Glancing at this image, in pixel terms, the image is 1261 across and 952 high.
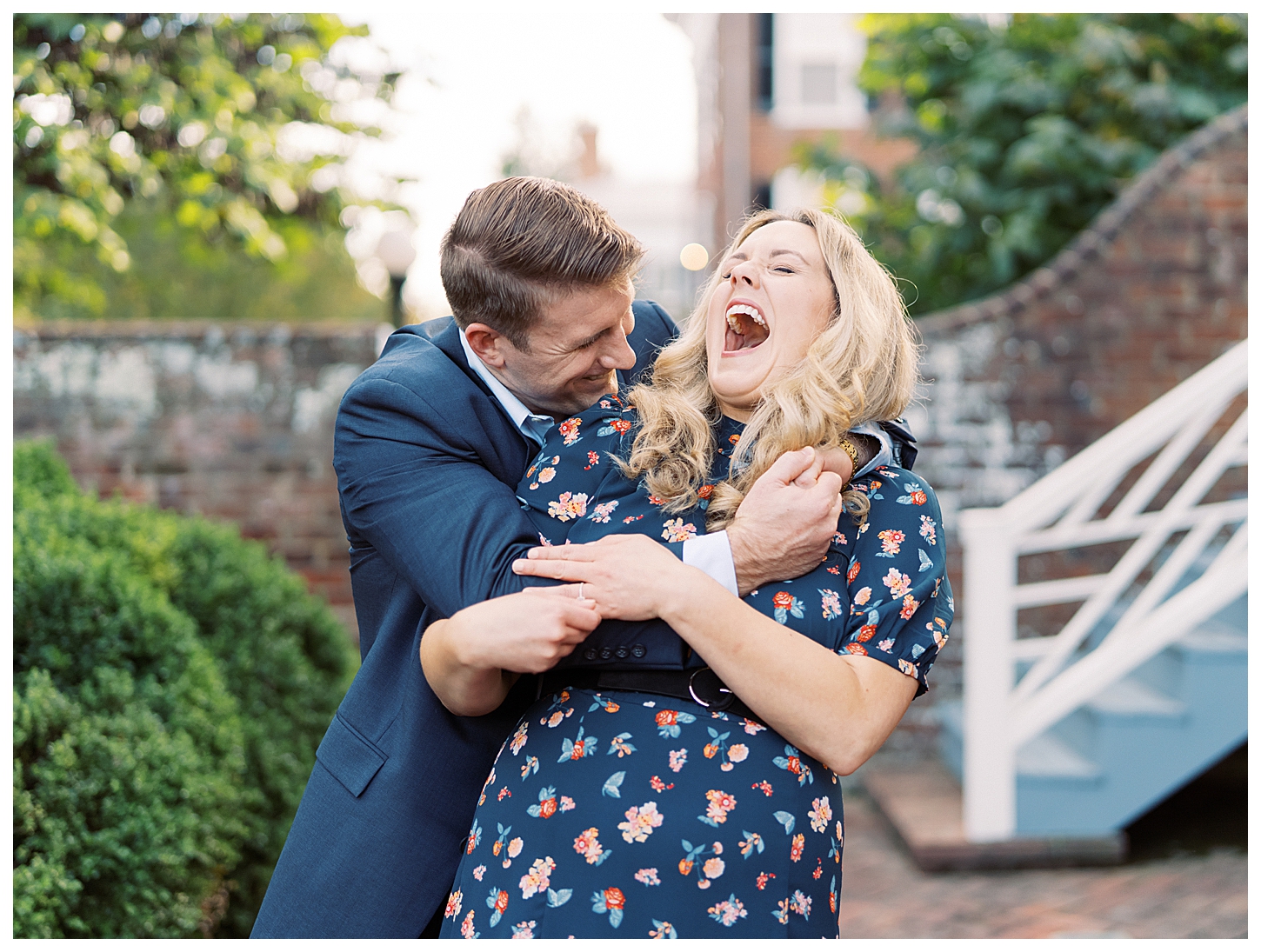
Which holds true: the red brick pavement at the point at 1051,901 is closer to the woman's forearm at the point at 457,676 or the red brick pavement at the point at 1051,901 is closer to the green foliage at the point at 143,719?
the green foliage at the point at 143,719

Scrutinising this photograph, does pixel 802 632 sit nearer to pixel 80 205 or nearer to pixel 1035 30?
pixel 80 205

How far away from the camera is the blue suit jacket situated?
153cm

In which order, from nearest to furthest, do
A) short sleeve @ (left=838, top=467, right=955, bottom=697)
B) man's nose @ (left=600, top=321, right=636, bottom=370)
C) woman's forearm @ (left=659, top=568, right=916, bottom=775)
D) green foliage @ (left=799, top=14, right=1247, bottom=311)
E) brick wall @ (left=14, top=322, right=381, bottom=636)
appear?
1. woman's forearm @ (left=659, top=568, right=916, bottom=775)
2. short sleeve @ (left=838, top=467, right=955, bottom=697)
3. man's nose @ (left=600, top=321, right=636, bottom=370)
4. brick wall @ (left=14, top=322, right=381, bottom=636)
5. green foliage @ (left=799, top=14, right=1247, bottom=311)

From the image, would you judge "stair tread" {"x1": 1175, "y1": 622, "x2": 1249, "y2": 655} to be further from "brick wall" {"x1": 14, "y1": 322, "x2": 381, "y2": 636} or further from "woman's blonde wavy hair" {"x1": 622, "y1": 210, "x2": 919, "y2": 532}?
"brick wall" {"x1": 14, "y1": 322, "x2": 381, "y2": 636}

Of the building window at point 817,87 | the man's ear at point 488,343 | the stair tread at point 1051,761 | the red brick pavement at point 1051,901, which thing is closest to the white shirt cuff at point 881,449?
the man's ear at point 488,343

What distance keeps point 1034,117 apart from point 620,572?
21.3 ft

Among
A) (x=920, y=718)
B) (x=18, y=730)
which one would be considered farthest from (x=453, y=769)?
(x=920, y=718)

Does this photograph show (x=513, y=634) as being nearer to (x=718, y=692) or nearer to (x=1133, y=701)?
(x=718, y=692)

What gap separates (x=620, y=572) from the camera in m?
1.44

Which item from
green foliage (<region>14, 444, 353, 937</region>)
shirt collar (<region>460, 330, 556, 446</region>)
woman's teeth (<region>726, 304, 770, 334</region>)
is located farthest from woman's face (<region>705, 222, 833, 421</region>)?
green foliage (<region>14, 444, 353, 937</region>)

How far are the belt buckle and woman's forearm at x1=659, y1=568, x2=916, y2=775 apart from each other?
71mm

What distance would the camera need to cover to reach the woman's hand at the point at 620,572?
4.66 ft

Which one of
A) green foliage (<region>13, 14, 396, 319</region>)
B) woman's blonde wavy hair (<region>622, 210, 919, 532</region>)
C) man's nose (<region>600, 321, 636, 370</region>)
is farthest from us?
green foliage (<region>13, 14, 396, 319</region>)

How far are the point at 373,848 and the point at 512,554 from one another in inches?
22.3
